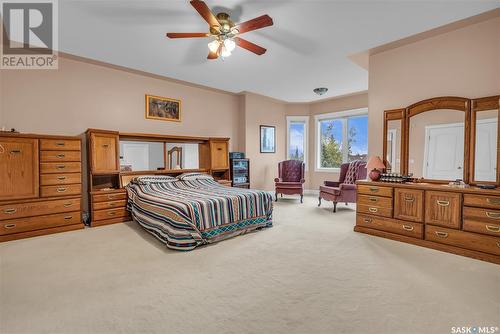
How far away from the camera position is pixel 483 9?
8.87ft

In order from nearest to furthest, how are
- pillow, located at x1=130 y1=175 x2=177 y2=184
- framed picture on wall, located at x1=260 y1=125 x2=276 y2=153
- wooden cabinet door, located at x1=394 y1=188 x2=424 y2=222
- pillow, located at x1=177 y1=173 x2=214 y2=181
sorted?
wooden cabinet door, located at x1=394 y1=188 x2=424 y2=222, pillow, located at x1=130 y1=175 x2=177 y2=184, pillow, located at x1=177 y1=173 x2=214 y2=181, framed picture on wall, located at x1=260 y1=125 x2=276 y2=153

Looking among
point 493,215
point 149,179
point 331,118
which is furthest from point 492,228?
point 331,118

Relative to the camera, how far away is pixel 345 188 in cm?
490

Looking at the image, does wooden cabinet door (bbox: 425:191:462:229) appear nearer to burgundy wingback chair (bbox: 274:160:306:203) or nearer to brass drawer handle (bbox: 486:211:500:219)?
brass drawer handle (bbox: 486:211:500:219)

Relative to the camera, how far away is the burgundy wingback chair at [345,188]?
4914 millimetres

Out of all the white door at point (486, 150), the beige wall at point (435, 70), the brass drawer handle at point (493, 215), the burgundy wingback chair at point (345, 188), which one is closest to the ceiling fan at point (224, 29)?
the beige wall at point (435, 70)

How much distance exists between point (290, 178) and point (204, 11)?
4.86 metres

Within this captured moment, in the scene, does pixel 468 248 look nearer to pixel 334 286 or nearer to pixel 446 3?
pixel 334 286

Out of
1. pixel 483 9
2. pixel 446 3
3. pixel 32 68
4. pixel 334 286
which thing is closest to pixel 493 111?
pixel 483 9

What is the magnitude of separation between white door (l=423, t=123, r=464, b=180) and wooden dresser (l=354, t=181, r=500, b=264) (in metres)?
0.29

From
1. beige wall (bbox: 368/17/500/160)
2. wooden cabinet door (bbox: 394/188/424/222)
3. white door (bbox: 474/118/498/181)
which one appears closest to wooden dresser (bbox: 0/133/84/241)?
wooden cabinet door (bbox: 394/188/424/222)

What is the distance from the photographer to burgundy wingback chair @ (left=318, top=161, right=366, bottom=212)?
4.91m

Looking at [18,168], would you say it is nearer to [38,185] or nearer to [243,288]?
[38,185]

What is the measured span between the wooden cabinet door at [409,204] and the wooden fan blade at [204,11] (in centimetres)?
305
